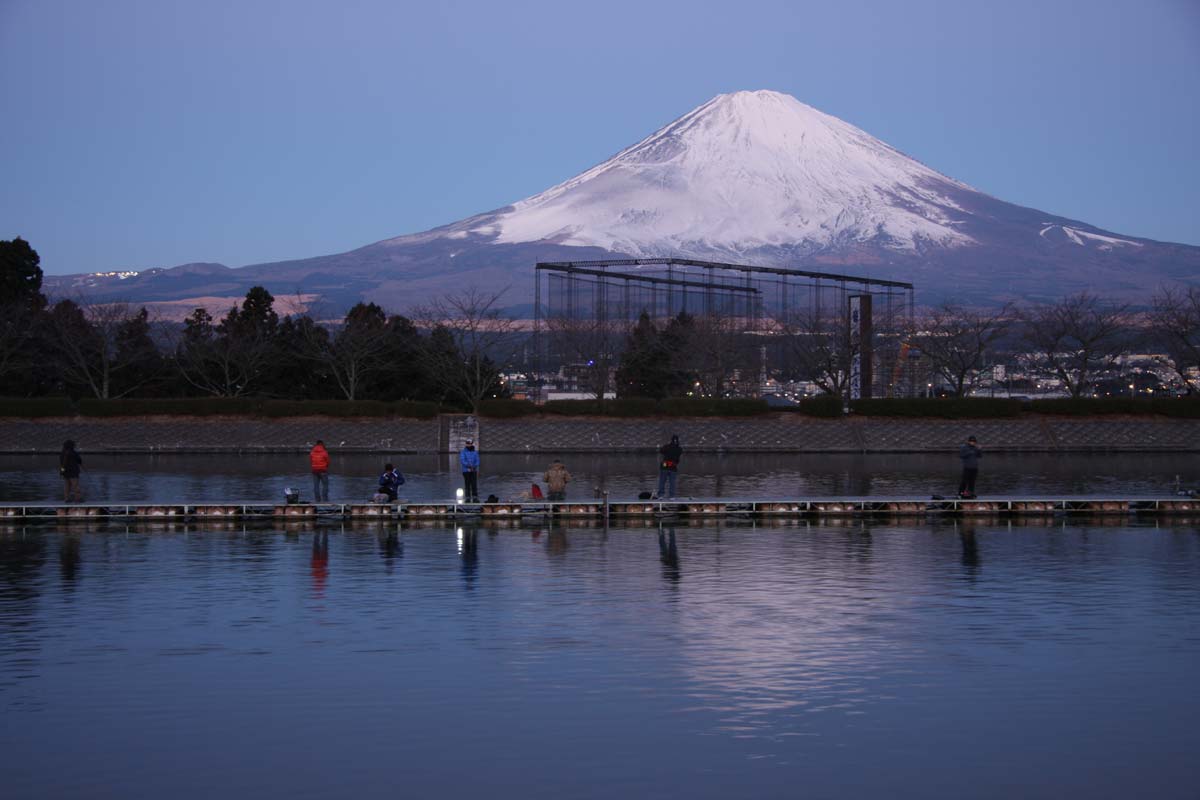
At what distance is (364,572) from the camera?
17.5 metres

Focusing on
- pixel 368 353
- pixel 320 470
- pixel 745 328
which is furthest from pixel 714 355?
pixel 320 470

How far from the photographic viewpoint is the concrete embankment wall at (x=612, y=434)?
49875mm

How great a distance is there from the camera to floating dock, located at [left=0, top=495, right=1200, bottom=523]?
79.7 feet

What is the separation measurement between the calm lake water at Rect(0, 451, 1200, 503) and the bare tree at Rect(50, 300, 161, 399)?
9.95 metres

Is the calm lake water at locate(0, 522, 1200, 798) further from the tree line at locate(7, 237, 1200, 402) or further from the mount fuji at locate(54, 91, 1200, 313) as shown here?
the mount fuji at locate(54, 91, 1200, 313)

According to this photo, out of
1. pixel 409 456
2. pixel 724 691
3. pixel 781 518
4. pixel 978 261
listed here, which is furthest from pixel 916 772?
pixel 978 261

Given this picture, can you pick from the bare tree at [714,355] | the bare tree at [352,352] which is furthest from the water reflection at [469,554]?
the bare tree at [714,355]

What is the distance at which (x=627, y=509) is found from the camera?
982 inches

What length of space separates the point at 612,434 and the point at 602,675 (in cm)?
3956

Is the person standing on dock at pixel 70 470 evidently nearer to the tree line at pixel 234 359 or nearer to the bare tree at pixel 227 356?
the tree line at pixel 234 359

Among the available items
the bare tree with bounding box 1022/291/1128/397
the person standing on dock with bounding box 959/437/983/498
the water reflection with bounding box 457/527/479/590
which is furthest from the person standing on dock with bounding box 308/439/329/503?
the bare tree with bounding box 1022/291/1128/397

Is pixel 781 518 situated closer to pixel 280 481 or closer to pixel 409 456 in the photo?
pixel 280 481

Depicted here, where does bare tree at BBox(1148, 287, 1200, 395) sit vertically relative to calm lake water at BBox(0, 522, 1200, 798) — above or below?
above

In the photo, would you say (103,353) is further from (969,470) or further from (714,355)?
(969,470)
